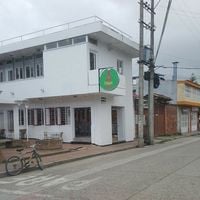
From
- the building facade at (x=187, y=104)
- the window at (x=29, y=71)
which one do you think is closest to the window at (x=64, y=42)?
the window at (x=29, y=71)

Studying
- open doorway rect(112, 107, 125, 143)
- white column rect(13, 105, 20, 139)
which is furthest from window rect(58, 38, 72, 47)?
open doorway rect(112, 107, 125, 143)

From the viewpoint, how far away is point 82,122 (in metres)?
26.3

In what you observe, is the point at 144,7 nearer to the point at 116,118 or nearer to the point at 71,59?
the point at 71,59

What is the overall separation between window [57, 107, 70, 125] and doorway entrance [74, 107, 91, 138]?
545 mm

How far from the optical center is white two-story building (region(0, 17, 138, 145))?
24.2m

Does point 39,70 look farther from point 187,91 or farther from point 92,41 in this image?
point 187,91

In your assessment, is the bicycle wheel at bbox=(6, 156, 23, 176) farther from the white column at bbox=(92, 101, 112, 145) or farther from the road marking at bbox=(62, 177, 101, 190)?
the white column at bbox=(92, 101, 112, 145)

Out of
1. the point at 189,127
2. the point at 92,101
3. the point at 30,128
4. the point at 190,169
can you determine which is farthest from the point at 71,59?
the point at 189,127

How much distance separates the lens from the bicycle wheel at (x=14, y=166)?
13383 millimetres

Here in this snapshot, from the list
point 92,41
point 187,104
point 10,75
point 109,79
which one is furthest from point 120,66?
point 187,104

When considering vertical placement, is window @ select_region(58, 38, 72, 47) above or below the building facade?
above

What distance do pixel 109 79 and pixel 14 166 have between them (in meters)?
11.4

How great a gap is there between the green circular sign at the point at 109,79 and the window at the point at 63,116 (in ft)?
12.8

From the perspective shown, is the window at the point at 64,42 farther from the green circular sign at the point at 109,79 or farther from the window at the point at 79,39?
the green circular sign at the point at 109,79
